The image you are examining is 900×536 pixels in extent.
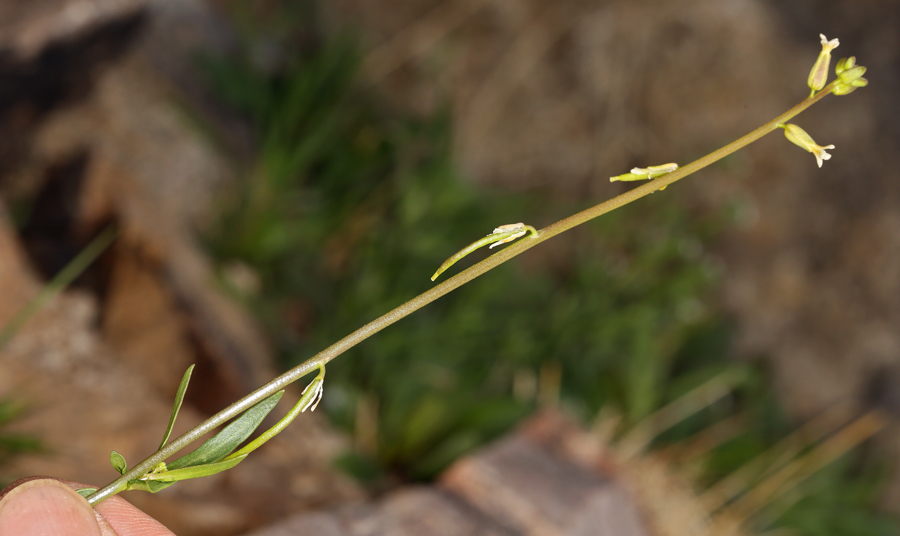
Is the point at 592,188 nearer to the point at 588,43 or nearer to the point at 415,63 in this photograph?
the point at 588,43

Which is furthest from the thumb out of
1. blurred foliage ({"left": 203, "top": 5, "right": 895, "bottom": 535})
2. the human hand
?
blurred foliage ({"left": 203, "top": 5, "right": 895, "bottom": 535})

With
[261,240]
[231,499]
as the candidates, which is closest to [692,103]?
[261,240]

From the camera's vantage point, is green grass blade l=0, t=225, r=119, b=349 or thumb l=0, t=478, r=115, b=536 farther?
green grass blade l=0, t=225, r=119, b=349

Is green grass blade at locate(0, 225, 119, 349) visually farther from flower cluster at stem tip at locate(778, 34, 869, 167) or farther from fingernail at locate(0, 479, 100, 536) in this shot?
flower cluster at stem tip at locate(778, 34, 869, 167)

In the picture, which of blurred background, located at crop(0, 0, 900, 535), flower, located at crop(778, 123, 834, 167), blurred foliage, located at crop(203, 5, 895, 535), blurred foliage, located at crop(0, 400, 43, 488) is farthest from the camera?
blurred foliage, located at crop(203, 5, 895, 535)

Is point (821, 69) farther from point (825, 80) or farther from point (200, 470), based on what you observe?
point (200, 470)

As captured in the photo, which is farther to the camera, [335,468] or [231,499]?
[335,468]

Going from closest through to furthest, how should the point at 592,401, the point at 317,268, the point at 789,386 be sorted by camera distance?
1. the point at 317,268
2. the point at 592,401
3. the point at 789,386
